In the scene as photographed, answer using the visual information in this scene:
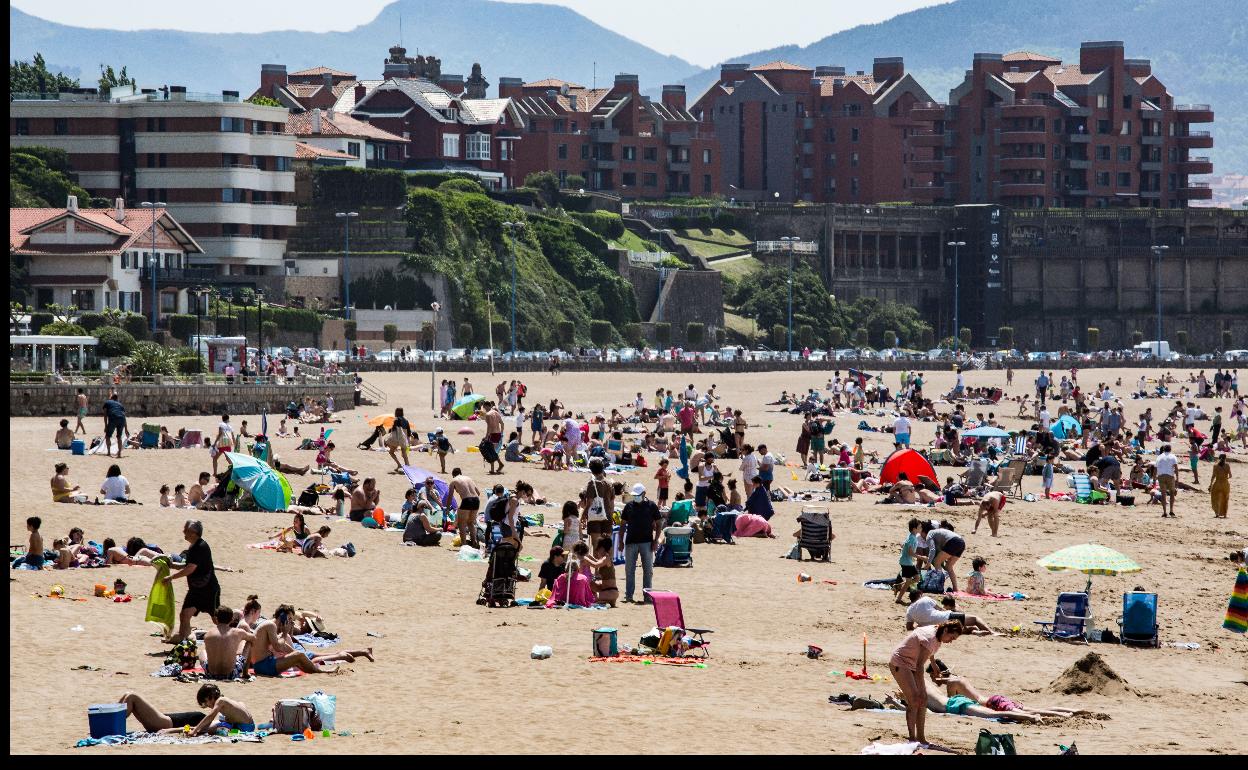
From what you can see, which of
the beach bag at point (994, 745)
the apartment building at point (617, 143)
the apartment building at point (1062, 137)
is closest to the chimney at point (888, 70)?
the apartment building at point (1062, 137)

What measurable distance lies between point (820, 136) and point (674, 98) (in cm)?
1037

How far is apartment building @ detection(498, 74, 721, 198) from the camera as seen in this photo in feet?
356

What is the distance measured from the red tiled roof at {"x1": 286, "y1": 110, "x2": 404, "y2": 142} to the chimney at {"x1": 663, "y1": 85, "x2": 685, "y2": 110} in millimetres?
29761

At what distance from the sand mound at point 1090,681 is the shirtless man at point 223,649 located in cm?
656

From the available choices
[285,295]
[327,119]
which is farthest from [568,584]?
[327,119]

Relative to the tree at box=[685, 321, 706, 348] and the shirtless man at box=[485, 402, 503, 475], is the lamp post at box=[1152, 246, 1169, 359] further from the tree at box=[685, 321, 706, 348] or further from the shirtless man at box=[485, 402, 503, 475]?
the shirtless man at box=[485, 402, 503, 475]

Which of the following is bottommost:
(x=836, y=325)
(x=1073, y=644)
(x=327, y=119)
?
(x=1073, y=644)

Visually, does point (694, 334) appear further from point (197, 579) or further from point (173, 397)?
point (197, 579)

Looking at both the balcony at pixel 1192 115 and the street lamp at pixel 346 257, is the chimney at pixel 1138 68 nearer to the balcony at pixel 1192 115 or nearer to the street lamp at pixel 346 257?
the balcony at pixel 1192 115

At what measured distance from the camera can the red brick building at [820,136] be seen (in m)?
117

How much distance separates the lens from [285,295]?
76188 millimetres

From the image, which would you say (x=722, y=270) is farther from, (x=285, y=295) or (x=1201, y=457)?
(x=1201, y=457)

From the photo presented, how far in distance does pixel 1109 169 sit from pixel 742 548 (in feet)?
318
